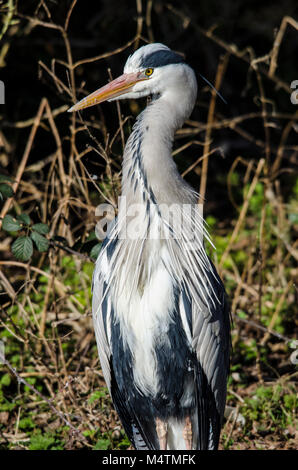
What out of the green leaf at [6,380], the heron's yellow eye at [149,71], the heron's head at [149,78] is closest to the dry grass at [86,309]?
the green leaf at [6,380]

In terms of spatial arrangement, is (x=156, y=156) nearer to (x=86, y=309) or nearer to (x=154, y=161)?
(x=154, y=161)

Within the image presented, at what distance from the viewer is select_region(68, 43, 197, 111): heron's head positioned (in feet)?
8.07

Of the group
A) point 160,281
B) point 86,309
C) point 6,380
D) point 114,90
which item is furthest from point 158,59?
point 6,380

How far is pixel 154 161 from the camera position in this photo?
238cm

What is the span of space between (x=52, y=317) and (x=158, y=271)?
1396 mm

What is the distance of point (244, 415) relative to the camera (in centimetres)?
314

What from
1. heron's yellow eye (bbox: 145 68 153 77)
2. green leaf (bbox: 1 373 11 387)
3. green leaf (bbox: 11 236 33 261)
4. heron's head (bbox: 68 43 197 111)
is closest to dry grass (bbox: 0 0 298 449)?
green leaf (bbox: 1 373 11 387)

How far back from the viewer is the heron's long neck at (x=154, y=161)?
2.38 m

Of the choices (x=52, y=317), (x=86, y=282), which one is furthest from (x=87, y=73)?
(x=52, y=317)

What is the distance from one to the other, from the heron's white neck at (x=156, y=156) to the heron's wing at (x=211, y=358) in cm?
39

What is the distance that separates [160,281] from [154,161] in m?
0.44

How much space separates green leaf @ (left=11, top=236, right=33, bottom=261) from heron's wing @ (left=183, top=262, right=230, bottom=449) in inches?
29.6

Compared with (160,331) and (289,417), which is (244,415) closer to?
(289,417)

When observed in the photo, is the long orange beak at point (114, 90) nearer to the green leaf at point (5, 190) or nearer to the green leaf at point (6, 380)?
the green leaf at point (5, 190)
